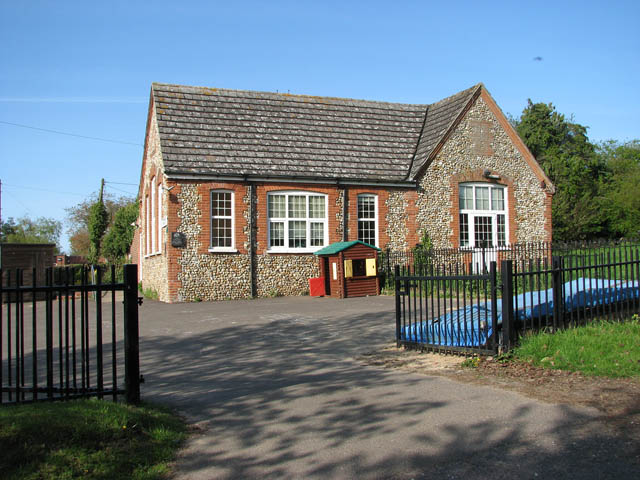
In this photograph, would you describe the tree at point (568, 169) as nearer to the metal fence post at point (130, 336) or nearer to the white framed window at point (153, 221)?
the white framed window at point (153, 221)

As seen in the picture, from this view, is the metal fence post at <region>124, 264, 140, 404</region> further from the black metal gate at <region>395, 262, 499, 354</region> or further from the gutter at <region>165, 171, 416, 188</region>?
the gutter at <region>165, 171, 416, 188</region>

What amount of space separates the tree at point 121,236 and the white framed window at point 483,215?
27.6m

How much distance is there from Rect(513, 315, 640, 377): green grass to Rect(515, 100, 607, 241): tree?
3572 cm

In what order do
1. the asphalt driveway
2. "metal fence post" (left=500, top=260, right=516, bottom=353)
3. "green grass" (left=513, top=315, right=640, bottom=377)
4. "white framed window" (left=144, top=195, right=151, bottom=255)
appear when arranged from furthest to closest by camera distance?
"white framed window" (left=144, top=195, right=151, bottom=255) → "metal fence post" (left=500, top=260, right=516, bottom=353) → "green grass" (left=513, top=315, right=640, bottom=377) → the asphalt driveway

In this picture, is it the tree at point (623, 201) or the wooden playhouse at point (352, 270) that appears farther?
the tree at point (623, 201)

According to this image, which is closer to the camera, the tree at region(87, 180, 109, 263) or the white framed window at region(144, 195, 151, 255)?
the white framed window at region(144, 195, 151, 255)

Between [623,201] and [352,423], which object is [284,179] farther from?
[623,201]

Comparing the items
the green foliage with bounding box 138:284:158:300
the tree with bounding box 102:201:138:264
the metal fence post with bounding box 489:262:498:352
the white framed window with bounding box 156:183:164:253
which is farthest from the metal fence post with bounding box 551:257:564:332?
the tree with bounding box 102:201:138:264

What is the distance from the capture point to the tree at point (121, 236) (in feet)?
145

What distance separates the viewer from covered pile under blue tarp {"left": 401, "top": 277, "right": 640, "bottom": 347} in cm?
891

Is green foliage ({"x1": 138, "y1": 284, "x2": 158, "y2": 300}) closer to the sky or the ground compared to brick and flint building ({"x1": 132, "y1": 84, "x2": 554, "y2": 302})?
closer to the ground

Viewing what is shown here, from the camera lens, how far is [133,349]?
621 cm

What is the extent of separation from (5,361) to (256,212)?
40.3ft

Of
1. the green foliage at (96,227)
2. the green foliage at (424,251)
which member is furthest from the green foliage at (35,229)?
the green foliage at (424,251)
